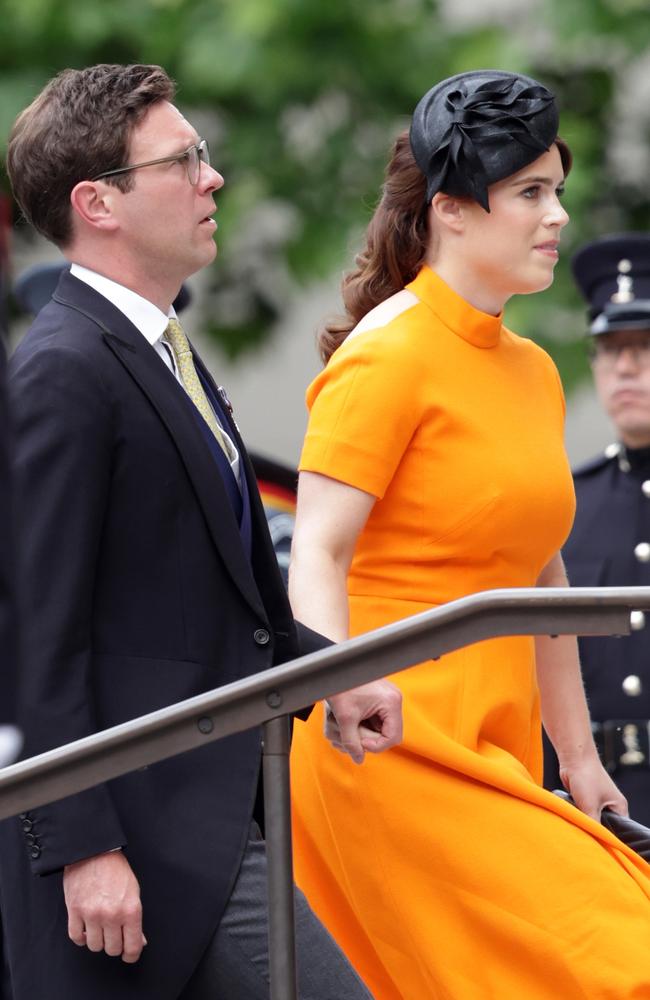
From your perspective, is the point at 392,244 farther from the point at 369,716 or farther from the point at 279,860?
the point at 279,860

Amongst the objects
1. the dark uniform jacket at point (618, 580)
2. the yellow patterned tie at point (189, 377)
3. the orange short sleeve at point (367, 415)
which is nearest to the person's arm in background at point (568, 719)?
the orange short sleeve at point (367, 415)

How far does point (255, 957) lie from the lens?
271 cm

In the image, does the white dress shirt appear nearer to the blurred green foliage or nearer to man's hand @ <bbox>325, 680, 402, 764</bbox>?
man's hand @ <bbox>325, 680, 402, 764</bbox>

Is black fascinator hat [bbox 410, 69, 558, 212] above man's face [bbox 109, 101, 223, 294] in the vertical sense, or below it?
above

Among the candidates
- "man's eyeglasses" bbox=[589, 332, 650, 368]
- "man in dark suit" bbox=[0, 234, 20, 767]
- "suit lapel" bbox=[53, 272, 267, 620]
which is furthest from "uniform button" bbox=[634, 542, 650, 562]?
"man in dark suit" bbox=[0, 234, 20, 767]

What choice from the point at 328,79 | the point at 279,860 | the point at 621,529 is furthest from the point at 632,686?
the point at 328,79

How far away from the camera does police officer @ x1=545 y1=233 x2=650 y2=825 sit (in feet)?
16.6

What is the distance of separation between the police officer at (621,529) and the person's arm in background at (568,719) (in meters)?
1.51

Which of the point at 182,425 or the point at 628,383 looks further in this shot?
the point at 628,383

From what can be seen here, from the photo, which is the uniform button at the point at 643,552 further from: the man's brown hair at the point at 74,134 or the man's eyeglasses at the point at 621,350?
the man's brown hair at the point at 74,134

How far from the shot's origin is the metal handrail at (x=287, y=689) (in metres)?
2.47

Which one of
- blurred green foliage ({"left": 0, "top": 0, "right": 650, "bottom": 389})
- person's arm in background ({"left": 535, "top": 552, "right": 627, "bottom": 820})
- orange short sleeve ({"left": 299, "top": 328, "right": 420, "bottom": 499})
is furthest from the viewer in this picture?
blurred green foliage ({"left": 0, "top": 0, "right": 650, "bottom": 389})

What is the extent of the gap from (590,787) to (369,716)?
72 cm

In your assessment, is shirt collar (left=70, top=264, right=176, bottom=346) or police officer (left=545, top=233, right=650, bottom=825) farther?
police officer (left=545, top=233, right=650, bottom=825)
